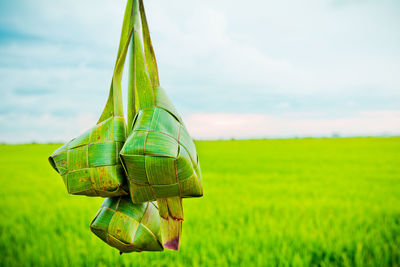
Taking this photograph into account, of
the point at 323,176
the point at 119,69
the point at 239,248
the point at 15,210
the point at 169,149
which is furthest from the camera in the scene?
the point at 323,176

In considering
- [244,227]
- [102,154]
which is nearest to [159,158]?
[102,154]

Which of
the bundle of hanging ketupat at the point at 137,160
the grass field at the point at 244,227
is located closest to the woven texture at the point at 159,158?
the bundle of hanging ketupat at the point at 137,160

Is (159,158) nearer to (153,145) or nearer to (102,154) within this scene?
(153,145)

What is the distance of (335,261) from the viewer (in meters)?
2.75

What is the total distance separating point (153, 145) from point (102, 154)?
14cm

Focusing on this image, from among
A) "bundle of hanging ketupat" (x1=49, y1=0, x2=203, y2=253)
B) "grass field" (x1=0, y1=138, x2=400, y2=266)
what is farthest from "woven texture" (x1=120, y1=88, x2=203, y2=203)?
"grass field" (x1=0, y1=138, x2=400, y2=266)

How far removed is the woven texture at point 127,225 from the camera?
608 mm

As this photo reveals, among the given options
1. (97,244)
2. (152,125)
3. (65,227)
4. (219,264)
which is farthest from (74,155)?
(65,227)

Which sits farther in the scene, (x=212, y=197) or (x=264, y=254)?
(x=212, y=197)

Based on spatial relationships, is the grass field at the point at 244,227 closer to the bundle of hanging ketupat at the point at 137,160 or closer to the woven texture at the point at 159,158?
the bundle of hanging ketupat at the point at 137,160

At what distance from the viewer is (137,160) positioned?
496mm

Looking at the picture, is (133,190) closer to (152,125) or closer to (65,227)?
(152,125)

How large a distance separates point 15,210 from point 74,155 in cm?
505

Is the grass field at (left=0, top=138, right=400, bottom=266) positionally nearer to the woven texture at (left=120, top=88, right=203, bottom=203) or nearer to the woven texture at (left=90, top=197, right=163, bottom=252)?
the woven texture at (left=90, top=197, right=163, bottom=252)
